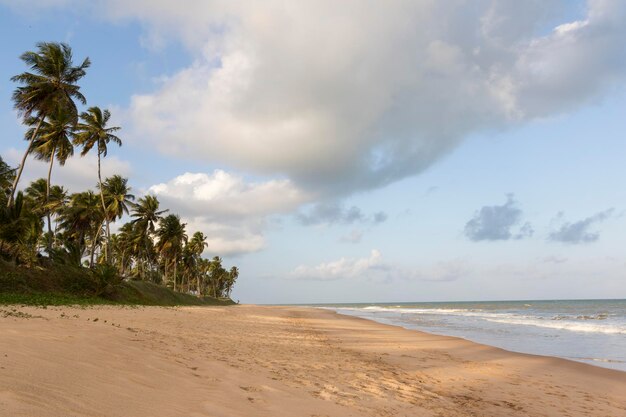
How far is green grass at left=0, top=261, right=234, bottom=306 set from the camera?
22156 mm

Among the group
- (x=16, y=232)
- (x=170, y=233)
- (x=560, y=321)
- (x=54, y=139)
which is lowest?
(x=560, y=321)

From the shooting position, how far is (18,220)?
2611cm

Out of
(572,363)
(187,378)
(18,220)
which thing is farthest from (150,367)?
(18,220)

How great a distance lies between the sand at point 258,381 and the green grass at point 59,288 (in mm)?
13926

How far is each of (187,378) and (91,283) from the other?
2827cm

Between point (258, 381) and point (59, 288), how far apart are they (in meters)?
26.6

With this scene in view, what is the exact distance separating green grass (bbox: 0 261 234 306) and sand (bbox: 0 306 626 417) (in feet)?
45.7

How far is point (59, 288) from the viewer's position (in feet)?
89.5

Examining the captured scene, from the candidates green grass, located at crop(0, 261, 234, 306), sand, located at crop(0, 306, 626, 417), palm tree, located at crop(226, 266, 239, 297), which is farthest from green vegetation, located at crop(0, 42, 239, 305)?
palm tree, located at crop(226, 266, 239, 297)

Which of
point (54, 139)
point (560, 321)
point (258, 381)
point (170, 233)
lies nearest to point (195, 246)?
point (170, 233)

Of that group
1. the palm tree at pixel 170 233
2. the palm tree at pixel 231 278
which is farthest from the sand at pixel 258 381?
the palm tree at pixel 231 278

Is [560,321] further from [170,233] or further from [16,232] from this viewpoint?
[170,233]

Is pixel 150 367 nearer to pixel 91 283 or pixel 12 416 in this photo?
pixel 12 416

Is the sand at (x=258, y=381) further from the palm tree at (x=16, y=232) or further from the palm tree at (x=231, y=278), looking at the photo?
the palm tree at (x=231, y=278)
